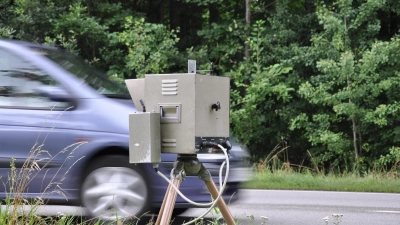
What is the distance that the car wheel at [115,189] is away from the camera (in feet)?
23.2

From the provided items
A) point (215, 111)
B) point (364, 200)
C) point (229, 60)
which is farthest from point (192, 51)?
point (215, 111)

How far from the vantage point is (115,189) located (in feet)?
23.2

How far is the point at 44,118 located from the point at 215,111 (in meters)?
2.85

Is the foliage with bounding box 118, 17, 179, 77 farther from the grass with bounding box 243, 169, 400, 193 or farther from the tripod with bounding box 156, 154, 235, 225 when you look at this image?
the tripod with bounding box 156, 154, 235, 225

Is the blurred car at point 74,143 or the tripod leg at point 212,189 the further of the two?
the blurred car at point 74,143

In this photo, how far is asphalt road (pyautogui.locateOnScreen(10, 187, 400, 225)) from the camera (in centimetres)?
859

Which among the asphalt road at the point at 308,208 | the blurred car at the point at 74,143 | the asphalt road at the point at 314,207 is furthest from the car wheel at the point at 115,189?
the asphalt road at the point at 314,207

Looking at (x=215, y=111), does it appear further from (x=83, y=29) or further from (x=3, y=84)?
(x=83, y=29)

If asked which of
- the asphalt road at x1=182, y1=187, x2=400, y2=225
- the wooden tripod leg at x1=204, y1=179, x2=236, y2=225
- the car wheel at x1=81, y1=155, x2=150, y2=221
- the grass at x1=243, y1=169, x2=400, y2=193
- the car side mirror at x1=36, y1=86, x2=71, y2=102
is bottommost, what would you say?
the grass at x1=243, y1=169, x2=400, y2=193

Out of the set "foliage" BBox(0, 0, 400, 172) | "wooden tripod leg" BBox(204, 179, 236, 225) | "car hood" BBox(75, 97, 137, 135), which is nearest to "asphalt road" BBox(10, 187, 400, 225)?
"car hood" BBox(75, 97, 137, 135)

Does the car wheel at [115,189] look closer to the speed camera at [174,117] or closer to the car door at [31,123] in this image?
the car door at [31,123]

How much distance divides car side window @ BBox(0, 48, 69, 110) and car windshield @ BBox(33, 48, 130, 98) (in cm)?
28

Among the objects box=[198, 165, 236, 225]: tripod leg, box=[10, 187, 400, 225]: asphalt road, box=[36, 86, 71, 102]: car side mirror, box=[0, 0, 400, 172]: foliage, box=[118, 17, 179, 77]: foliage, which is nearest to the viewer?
box=[198, 165, 236, 225]: tripod leg

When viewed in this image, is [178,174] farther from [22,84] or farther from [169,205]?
[22,84]
